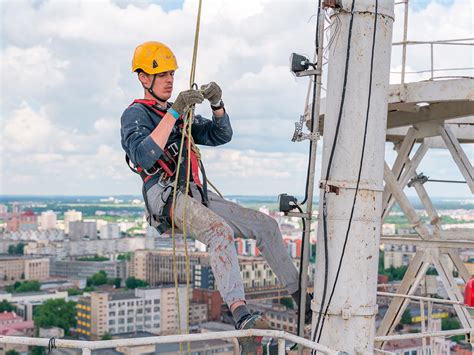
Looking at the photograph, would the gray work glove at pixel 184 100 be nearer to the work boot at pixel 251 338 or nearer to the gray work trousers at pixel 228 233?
the gray work trousers at pixel 228 233

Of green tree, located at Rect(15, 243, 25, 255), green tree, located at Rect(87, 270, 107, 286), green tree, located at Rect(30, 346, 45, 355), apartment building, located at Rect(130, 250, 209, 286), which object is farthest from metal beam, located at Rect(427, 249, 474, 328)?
green tree, located at Rect(15, 243, 25, 255)

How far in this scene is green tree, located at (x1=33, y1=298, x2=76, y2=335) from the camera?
87.5 meters

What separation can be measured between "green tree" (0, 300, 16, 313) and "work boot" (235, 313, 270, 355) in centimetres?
9557

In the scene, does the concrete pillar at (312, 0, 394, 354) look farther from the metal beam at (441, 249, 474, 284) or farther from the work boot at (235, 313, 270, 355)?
the metal beam at (441, 249, 474, 284)

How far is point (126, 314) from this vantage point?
92000 mm

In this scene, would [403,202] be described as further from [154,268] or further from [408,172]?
[154,268]

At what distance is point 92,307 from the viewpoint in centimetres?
9062

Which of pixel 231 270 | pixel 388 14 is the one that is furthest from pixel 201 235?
pixel 388 14

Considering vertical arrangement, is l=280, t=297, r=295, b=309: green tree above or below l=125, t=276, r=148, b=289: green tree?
above

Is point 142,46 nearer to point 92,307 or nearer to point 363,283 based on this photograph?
point 363,283

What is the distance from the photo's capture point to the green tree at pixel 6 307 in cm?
9525

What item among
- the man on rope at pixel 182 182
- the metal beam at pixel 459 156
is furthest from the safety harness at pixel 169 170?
the metal beam at pixel 459 156

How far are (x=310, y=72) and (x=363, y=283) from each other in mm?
1213

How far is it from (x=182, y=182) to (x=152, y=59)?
74cm
